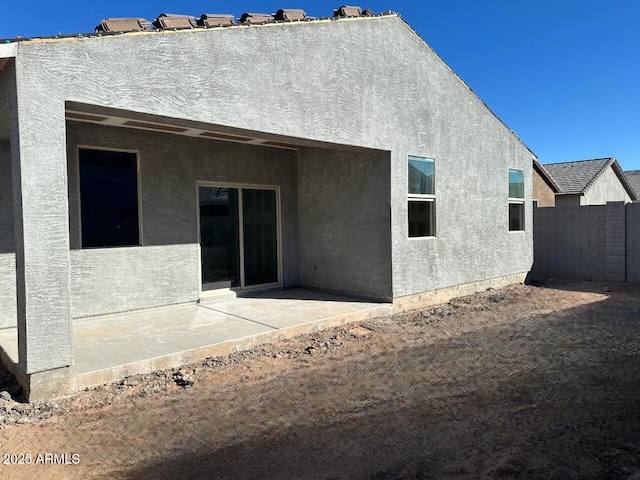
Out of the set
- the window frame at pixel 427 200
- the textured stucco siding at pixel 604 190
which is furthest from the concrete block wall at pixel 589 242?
the textured stucco siding at pixel 604 190

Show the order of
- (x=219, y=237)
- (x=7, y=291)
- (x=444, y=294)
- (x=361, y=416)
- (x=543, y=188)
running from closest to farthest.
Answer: (x=361, y=416), (x=7, y=291), (x=219, y=237), (x=444, y=294), (x=543, y=188)

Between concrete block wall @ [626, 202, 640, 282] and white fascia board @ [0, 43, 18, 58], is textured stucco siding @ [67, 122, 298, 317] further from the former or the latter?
concrete block wall @ [626, 202, 640, 282]

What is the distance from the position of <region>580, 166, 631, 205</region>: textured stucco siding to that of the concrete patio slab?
19.3m

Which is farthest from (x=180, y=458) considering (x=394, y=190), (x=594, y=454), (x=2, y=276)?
(x=394, y=190)

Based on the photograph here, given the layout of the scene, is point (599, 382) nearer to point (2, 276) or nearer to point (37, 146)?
point (37, 146)

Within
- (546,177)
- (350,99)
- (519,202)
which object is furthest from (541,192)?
(350,99)

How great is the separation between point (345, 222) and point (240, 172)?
2.25 metres

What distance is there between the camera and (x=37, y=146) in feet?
13.0

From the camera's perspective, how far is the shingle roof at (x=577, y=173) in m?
21.5

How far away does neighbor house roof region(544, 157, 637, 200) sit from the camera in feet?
70.3

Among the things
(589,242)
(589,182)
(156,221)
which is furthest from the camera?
(589,182)

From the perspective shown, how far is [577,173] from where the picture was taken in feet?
76.8

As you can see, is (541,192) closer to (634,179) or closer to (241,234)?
(241,234)

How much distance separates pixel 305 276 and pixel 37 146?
19.5 ft
